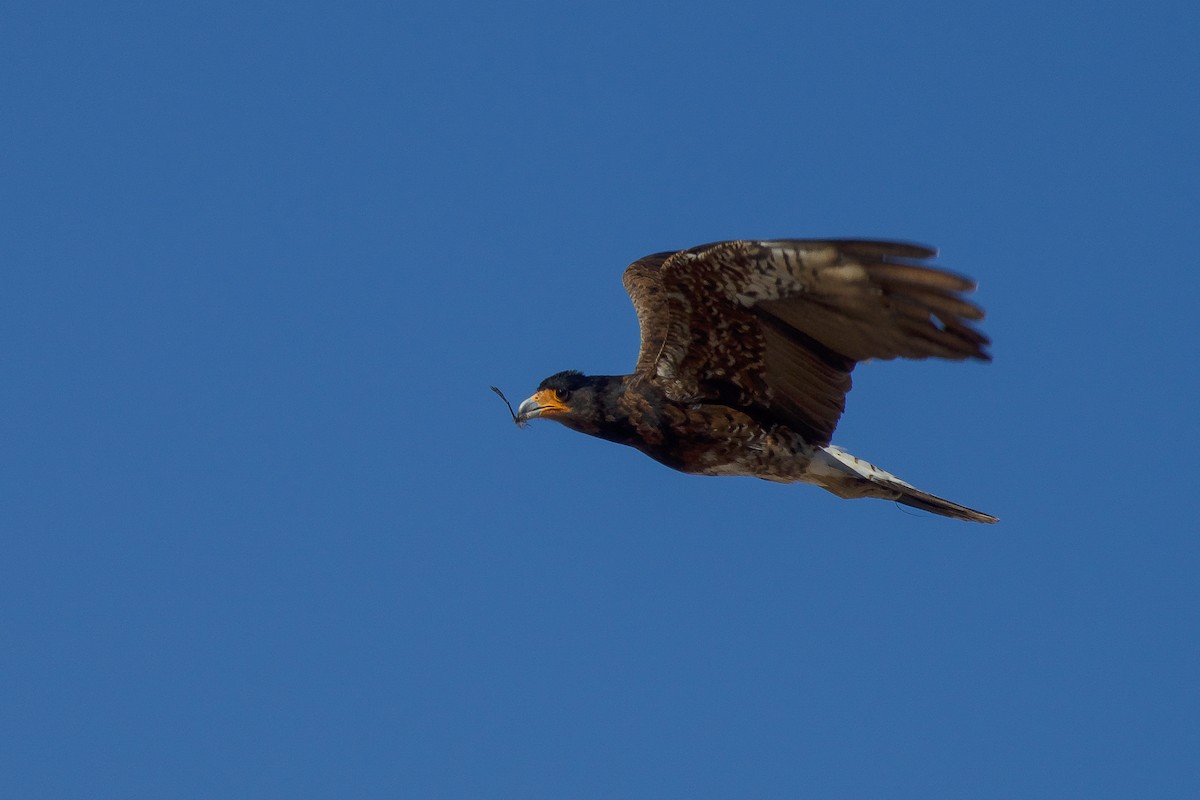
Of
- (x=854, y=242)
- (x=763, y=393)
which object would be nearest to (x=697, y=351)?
(x=763, y=393)

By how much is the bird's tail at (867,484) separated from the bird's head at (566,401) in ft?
4.86

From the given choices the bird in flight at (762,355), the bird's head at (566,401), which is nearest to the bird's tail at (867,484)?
the bird in flight at (762,355)

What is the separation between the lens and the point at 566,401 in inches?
393

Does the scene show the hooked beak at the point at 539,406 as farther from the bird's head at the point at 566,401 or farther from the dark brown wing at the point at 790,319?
the dark brown wing at the point at 790,319

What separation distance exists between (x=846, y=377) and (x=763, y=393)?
599mm

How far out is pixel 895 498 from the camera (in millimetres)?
9969

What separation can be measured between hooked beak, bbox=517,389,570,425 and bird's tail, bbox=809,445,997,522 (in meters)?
1.72

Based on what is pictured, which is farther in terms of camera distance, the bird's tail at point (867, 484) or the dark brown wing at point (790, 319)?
the bird's tail at point (867, 484)

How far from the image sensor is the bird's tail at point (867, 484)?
9.75 meters

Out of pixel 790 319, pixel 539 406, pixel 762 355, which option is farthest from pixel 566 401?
pixel 790 319

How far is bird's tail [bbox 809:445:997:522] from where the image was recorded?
9750 mm

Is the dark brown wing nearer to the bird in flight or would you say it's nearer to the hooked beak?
the bird in flight

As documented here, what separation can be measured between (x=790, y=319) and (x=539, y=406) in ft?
6.57

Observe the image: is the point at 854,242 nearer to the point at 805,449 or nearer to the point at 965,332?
the point at 965,332
